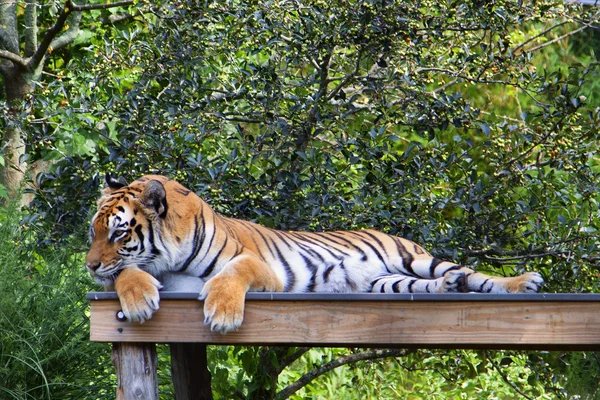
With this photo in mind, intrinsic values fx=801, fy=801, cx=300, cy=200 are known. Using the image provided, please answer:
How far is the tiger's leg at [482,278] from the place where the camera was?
303 cm

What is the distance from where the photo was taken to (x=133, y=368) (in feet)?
9.58

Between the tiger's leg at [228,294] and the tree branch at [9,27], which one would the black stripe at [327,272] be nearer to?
the tiger's leg at [228,294]

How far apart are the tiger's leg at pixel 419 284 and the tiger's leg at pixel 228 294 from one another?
73 centimetres

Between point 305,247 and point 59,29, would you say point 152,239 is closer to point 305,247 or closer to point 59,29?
point 305,247

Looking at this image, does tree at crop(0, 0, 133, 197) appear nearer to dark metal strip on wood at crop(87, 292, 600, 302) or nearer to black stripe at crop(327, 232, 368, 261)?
black stripe at crop(327, 232, 368, 261)

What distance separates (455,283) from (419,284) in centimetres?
21

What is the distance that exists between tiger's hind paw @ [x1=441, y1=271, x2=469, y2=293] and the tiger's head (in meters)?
1.07

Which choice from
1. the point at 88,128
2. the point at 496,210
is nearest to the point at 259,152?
the point at 88,128

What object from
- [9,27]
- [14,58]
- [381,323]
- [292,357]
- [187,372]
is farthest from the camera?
[9,27]

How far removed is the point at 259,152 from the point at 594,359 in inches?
95.5

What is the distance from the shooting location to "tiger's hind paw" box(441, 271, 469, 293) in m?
3.19

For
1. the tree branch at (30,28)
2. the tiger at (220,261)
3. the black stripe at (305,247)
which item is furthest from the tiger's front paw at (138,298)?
the tree branch at (30,28)

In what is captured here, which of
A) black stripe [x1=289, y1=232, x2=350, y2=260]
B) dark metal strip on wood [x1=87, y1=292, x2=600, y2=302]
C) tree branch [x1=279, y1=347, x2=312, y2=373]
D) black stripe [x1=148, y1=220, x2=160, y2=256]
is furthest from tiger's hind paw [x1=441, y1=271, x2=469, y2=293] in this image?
tree branch [x1=279, y1=347, x2=312, y2=373]

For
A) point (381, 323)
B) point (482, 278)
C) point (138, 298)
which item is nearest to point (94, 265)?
point (138, 298)
